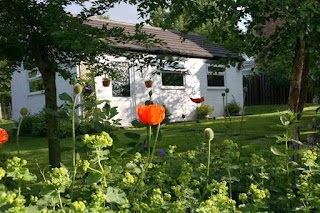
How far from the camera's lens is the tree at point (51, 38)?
3426 mm

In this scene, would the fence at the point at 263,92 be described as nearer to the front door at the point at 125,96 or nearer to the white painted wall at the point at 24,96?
the front door at the point at 125,96

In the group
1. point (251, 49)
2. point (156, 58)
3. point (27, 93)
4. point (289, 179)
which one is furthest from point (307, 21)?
point (27, 93)

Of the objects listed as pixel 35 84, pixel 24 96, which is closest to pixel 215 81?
pixel 35 84

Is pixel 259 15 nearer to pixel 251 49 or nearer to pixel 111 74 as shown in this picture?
pixel 251 49

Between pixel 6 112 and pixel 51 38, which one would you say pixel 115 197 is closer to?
pixel 51 38

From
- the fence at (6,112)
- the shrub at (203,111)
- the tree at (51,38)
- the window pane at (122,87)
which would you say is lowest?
the fence at (6,112)

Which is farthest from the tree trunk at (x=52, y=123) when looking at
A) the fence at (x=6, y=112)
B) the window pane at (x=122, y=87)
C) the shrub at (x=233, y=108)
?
the fence at (x=6, y=112)

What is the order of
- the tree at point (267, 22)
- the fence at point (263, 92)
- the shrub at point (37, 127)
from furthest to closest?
the fence at point (263, 92), the shrub at point (37, 127), the tree at point (267, 22)

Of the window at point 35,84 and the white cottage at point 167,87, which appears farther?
the window at point 35,84

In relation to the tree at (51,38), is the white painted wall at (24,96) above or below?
below

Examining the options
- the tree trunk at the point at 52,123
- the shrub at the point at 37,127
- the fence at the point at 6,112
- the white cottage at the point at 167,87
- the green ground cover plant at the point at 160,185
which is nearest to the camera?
the green ground cover plant at the point at 160,185

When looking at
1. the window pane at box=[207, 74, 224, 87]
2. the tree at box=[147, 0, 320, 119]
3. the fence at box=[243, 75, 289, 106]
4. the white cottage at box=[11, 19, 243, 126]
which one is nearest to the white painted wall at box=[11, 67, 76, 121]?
the white cottage at box=[11, 19, 243, 126]

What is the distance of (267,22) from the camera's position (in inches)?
139

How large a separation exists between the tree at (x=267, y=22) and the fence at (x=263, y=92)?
1957 cm
